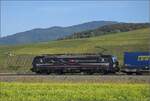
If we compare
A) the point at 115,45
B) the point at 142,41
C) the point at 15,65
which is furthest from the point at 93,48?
the point at 15,65

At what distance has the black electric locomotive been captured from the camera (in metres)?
61.9

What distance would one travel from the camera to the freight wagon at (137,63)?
63.0 m

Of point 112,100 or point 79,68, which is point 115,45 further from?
point 112,100

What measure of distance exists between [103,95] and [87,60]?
3879cm

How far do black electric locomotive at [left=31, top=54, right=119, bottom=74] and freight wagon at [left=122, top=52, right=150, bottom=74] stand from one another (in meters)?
2.04

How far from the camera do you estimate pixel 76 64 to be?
206ft

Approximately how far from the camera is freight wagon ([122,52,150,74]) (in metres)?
63.0

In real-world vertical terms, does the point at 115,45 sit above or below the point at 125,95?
above

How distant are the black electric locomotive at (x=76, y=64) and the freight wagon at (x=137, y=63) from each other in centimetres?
204

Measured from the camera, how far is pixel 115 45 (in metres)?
130

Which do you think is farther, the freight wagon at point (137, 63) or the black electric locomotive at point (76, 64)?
the freight wagon at point (137, 63)

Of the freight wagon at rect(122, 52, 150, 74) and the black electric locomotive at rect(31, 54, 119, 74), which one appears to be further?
the freight wagon at rect(122, 52, 150, 74)

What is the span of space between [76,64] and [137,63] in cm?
805

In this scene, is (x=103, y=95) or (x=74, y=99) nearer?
(x=74, y=99)
